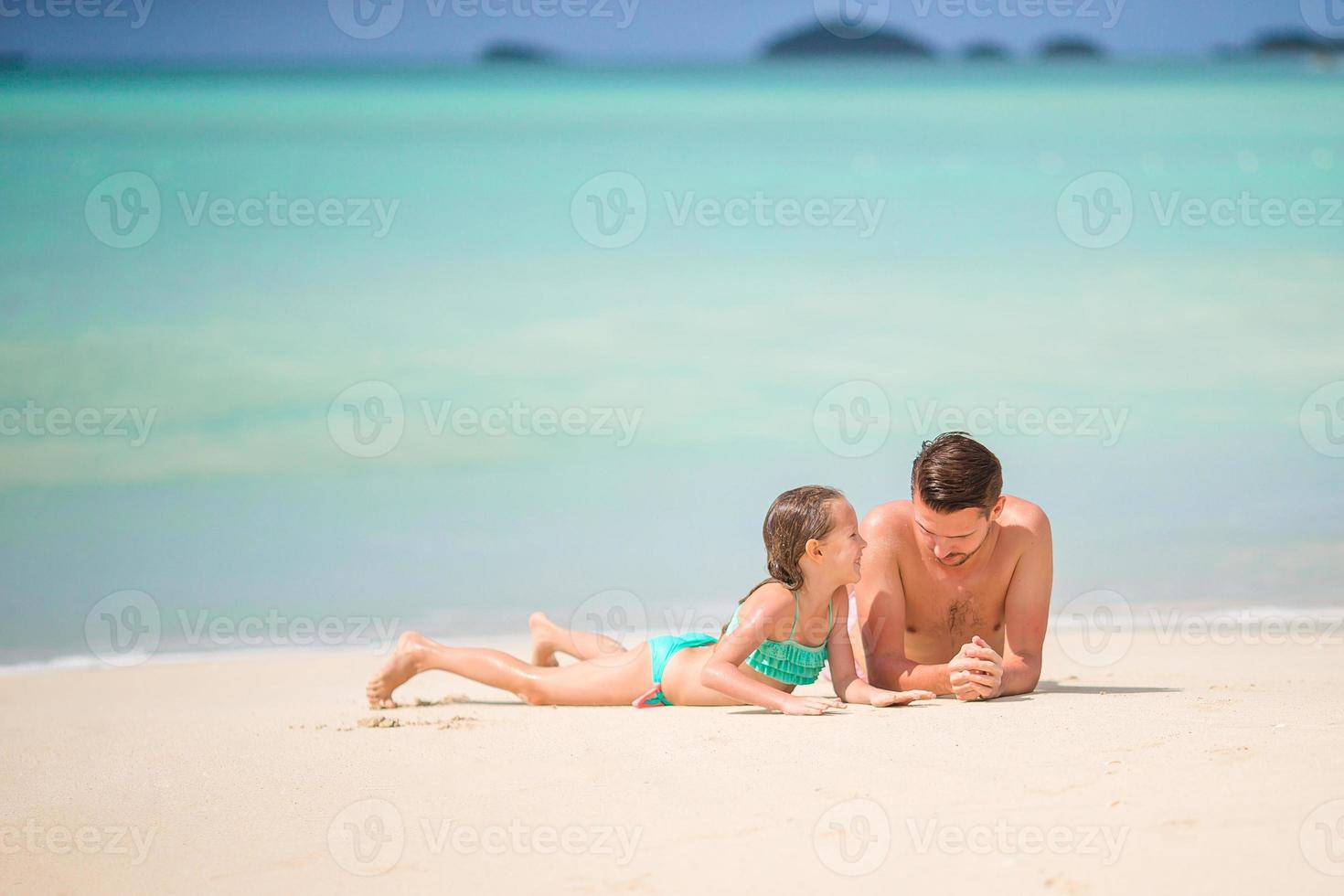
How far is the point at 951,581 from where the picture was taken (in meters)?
5.18

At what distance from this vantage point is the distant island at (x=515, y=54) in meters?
21.0

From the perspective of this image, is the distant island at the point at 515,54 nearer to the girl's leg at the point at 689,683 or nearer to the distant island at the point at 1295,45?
the distant island at the point at 1295,45

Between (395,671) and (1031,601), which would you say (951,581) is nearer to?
(1031,601)

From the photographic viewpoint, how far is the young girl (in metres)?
4.87

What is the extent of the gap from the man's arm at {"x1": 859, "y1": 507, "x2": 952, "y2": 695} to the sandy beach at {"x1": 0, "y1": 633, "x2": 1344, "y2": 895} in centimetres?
43

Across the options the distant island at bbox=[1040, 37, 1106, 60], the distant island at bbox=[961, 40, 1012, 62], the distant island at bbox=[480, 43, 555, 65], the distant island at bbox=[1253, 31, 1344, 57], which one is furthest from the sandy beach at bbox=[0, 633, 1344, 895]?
the distant island at bbox=[1253, 31, 1344, 57]

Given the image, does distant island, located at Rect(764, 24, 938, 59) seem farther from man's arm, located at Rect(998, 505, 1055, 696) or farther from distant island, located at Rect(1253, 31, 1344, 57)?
man's arm, located at Rect(998, 505, 1055, 696)

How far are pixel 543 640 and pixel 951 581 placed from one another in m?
2.10

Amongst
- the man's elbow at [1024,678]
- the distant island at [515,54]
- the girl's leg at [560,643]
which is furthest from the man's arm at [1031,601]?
the distant island at [515,54]

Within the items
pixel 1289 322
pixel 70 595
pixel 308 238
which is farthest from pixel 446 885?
pixel 308 238

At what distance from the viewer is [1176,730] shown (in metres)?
3.70

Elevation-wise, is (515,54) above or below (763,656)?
above

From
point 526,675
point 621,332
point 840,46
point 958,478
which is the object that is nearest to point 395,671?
point 526,675

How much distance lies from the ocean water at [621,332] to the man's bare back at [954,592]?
3.67 meters
